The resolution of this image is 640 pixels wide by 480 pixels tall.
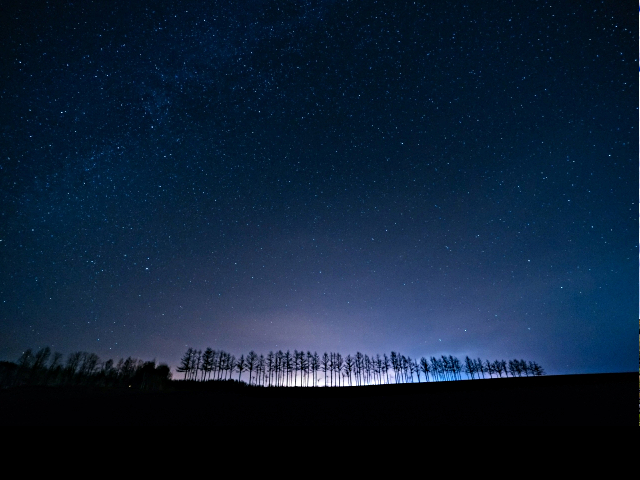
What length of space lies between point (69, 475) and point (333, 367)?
12734 centimetres

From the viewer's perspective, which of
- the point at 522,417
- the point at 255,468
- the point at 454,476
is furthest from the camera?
the point at 522,417

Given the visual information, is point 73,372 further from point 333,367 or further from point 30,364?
point 333,367

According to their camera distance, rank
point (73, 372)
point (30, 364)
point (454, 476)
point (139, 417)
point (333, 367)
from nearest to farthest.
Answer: point (454, 476) < point (139, 417) < point (30, 364) < point (73, 372) < point (333, 367)

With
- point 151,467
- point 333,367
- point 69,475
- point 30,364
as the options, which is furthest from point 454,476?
point 30,364

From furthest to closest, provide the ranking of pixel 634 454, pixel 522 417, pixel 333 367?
pixel 333 367 → pixel 522 417 → pixel 634 454

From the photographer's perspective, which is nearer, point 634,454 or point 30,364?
point 634,454

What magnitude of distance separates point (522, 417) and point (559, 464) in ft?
47.3

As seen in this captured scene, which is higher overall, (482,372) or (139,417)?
(482,372)

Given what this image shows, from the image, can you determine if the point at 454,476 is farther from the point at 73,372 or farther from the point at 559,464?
the point at 73,372

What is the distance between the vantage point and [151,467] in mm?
8406

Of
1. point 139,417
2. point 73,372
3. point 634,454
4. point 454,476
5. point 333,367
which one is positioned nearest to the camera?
point 454,476

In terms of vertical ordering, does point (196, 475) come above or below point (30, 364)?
below

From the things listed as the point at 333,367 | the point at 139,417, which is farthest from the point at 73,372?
the point at 139,417

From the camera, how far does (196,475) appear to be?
25.7ft
